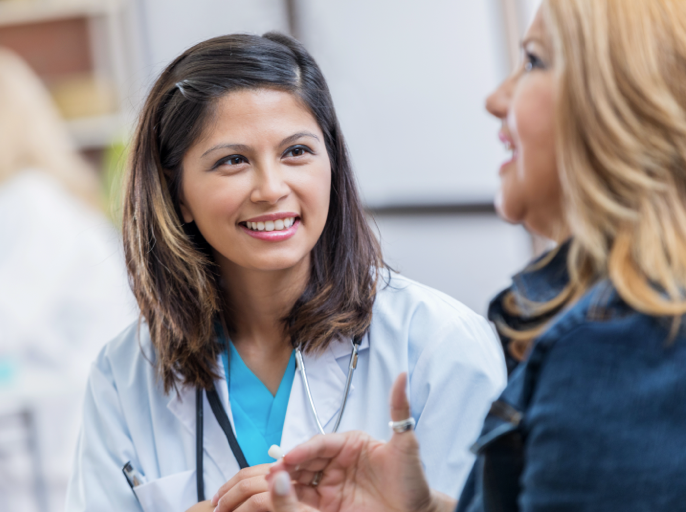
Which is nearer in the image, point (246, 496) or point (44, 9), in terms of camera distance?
point (246, 496)

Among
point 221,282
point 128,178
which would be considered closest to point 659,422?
point 221,282

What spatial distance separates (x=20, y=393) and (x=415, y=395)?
1.76 meters

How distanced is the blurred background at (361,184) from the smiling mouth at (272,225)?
1.26m

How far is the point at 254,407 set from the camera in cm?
132

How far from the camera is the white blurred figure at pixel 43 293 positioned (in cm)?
263

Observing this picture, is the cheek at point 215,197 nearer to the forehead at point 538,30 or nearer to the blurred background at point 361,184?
the forehead at point 538,30

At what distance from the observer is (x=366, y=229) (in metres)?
1.43

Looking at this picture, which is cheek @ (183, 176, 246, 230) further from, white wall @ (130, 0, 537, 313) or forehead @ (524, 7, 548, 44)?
white wall @ (130, 0, 537, 313)

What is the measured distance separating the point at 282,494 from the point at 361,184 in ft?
6.49

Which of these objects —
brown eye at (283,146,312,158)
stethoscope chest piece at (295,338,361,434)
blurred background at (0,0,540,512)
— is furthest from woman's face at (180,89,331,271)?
blurred background at (0,0,540,512)

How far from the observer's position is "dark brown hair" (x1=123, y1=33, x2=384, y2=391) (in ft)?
4.19

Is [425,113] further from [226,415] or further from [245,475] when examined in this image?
[245,475]

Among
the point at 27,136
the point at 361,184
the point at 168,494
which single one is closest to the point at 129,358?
the point at 168,494

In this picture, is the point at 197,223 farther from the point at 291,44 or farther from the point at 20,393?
the point at 20,393
